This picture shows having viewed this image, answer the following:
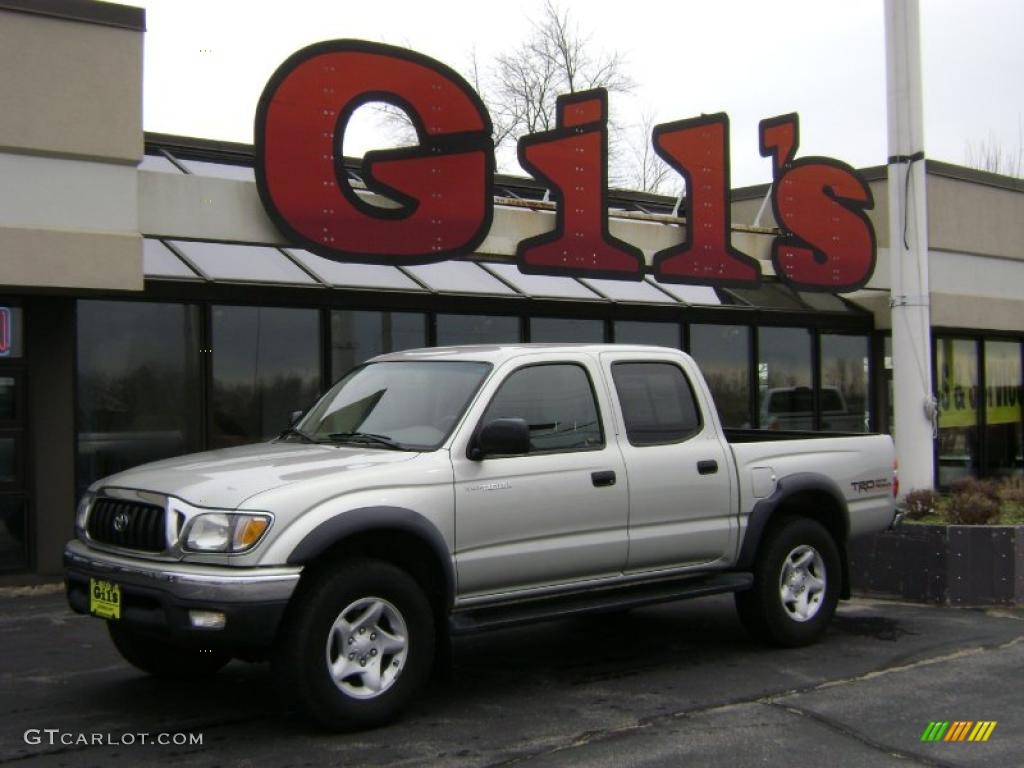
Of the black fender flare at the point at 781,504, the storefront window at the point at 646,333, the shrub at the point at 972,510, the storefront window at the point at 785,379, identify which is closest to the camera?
the black fender flare at the point at 781,504

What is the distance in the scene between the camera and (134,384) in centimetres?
1131

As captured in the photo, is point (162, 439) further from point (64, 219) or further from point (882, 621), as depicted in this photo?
point (882, 621)

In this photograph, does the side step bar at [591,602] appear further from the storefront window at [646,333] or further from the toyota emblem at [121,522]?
the storefront window at [646,333]

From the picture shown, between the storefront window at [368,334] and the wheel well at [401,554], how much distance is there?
6593mm

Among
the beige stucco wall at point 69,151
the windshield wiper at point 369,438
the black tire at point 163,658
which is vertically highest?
the beige stucco wall at point 69,151

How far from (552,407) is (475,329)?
683cm

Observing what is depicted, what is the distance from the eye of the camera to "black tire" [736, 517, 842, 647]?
754cm

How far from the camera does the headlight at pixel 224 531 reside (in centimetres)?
538

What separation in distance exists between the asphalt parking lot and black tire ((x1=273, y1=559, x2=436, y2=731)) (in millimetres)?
170

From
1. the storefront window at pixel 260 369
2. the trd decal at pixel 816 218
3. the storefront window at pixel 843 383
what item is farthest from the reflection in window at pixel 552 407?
the storefront window at pixel 843 383

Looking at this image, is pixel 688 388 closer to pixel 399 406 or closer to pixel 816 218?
pixel 399 406

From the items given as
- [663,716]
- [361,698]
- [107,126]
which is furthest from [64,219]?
[663,716]

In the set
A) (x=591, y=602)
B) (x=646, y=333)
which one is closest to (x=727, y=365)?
(x=646, y=333)

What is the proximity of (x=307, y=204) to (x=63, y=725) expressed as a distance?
6.55m
